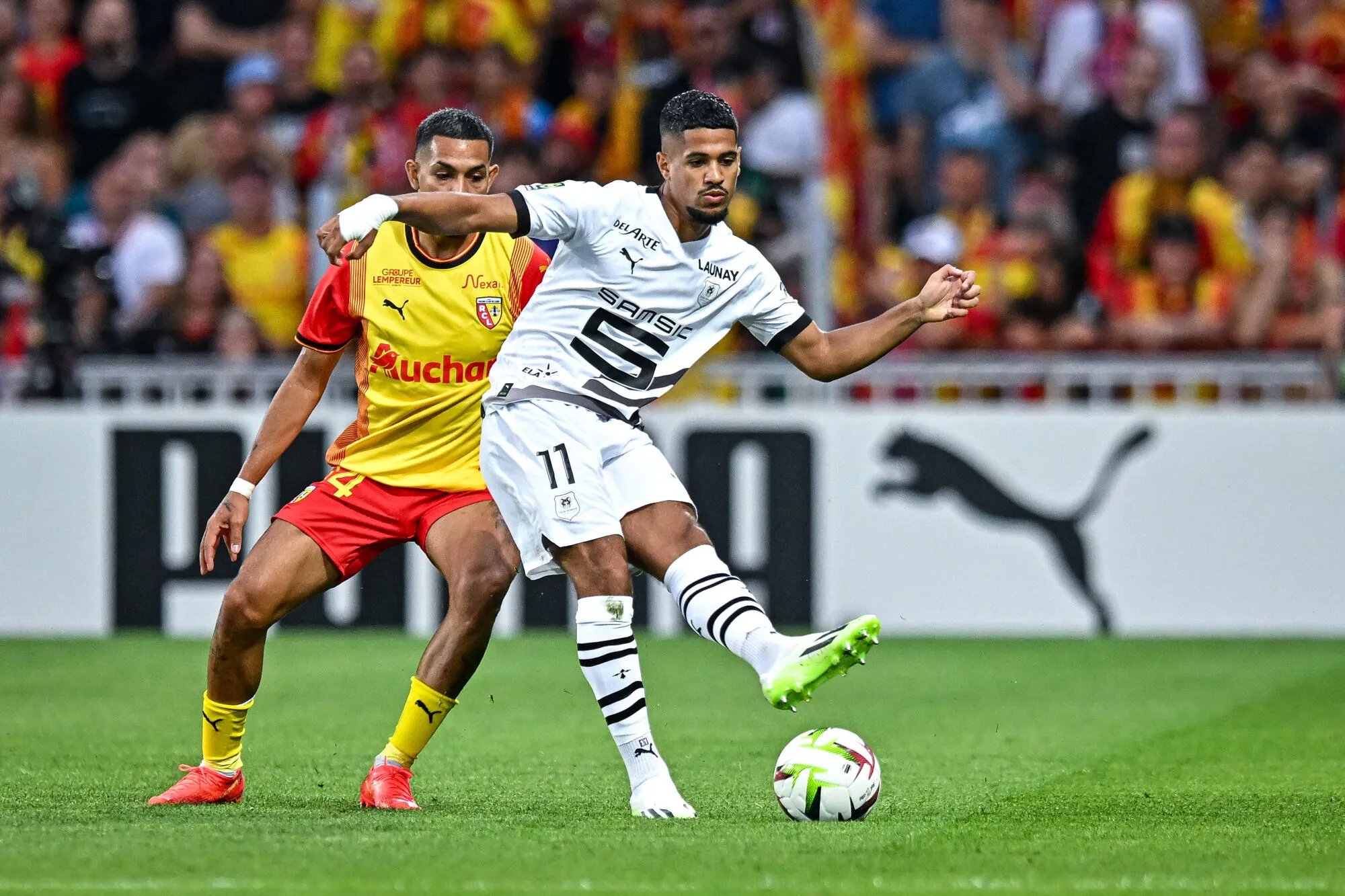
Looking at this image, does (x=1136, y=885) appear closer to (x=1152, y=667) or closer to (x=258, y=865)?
(x=258, y=865)

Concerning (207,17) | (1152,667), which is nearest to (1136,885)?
(1152,667)

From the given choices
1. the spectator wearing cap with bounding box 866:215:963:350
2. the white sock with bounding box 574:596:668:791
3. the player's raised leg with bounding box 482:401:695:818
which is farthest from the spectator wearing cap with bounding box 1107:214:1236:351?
the white sock with bounding box 574:596:668:791

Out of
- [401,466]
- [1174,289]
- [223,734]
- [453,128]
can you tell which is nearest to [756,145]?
[1174,289]

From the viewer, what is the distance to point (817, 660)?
568 centimetres

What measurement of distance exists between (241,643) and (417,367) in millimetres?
1080

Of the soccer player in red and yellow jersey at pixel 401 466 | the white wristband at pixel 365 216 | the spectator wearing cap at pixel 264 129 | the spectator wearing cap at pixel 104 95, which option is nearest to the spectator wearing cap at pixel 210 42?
the spectator wearing cap at pixel 104 95

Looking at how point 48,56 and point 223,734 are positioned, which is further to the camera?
point 48,56

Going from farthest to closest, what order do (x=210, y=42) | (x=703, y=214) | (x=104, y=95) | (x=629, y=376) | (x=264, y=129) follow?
(x=210, y=42) → (x=104, y=95) → (x=264, y=129) → (x=629, y=376) → (x=703, y=214)

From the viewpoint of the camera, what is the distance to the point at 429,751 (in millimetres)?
7773

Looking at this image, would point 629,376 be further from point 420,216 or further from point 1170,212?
point 1170,212

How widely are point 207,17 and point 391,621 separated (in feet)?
19.6

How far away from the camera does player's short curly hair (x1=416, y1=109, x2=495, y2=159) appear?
648 cm

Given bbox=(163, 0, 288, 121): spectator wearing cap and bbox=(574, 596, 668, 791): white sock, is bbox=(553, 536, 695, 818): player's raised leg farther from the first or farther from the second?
bbox=(163, 0, 288, 121): spectator wearing cap

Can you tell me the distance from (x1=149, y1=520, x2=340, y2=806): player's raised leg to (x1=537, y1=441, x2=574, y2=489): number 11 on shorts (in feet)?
2.88
